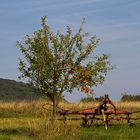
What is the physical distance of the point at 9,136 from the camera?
20000mm

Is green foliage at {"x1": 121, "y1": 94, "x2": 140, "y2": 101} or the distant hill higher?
the distant hill

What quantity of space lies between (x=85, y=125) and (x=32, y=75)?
3.22m

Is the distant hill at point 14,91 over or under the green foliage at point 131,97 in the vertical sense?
over

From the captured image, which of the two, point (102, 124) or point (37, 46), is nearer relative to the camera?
point (37, 46)

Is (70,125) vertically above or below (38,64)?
below

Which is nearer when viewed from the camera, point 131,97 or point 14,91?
point 131,97

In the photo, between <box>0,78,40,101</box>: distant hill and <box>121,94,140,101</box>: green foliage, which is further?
<box>0,78,40,101</box>: distant hill

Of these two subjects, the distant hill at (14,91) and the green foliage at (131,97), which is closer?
the green foliage at (131,97)

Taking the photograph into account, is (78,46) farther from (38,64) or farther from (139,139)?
(139,139)

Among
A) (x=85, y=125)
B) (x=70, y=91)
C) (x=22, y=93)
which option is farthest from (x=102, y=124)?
(x=22, y=93)

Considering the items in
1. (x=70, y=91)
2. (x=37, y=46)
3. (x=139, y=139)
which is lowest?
(x=139, y=139)

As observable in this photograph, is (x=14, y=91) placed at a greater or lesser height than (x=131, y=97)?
greater

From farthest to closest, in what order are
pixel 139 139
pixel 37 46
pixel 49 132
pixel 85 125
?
1. pixel 85 125
2. pixel 37 46
3. pixel 49 132
4. pixel 139 139

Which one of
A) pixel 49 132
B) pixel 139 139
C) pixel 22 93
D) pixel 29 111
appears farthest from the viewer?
pixel 22 93
